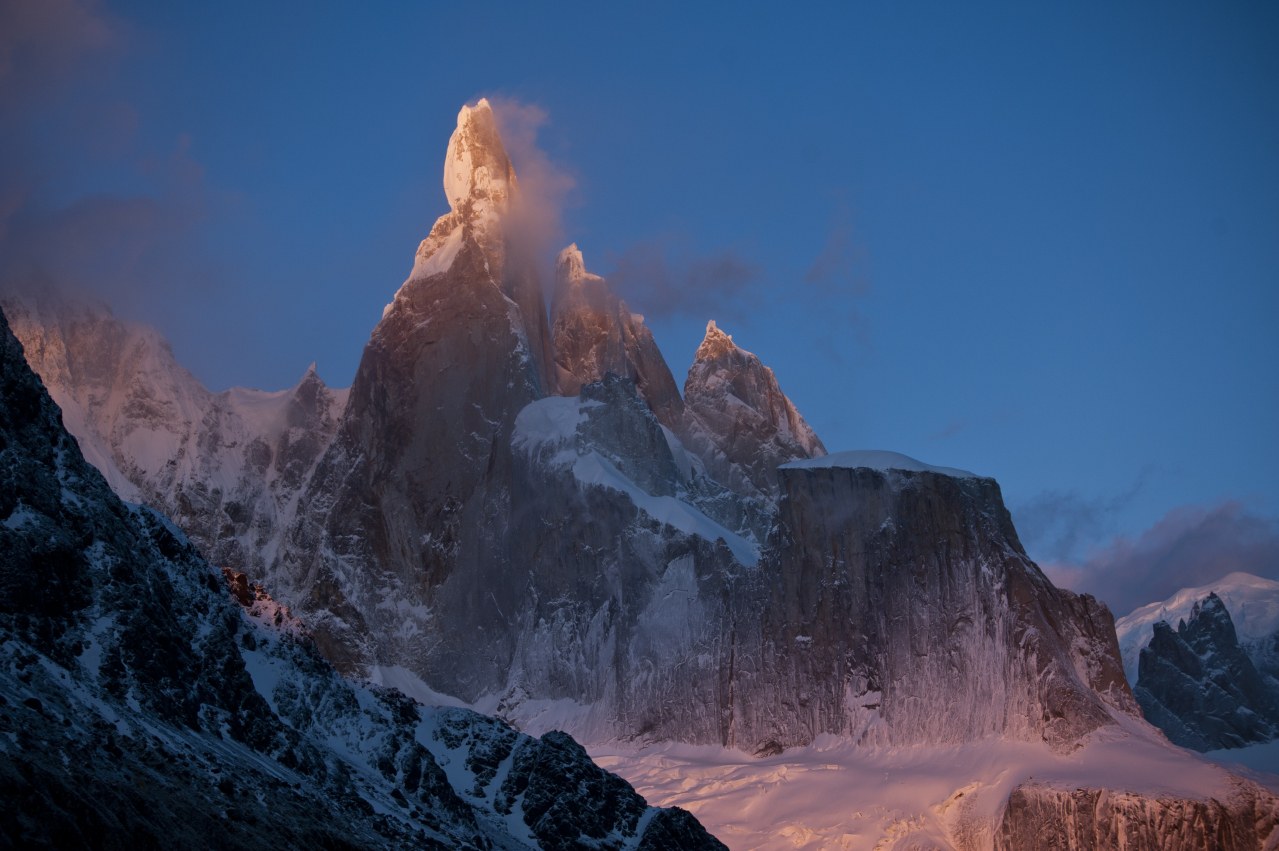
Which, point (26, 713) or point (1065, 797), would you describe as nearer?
point (26, 713)

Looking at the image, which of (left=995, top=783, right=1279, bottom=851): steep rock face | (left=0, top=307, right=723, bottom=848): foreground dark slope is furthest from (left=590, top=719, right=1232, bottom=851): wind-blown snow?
(left=0, top=307, right=723, bottom=848): foreground dark slope

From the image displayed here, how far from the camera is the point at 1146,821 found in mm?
169500

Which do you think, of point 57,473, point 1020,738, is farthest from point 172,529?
point 1020,738

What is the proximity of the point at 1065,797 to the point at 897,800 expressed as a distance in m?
21.8

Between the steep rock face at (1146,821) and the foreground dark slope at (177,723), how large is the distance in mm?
56472

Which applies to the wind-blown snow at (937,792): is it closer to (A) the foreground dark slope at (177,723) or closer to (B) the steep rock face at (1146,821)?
(B) the steep rock face at (1146,821)

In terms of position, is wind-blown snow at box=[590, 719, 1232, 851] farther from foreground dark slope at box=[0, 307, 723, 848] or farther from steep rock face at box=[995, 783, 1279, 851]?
foreground dark slope at box=[0, 307, 723, 848]

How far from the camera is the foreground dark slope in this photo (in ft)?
241

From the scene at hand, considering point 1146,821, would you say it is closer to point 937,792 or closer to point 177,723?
point 937,792

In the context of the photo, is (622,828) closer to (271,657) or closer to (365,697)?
(365,697)

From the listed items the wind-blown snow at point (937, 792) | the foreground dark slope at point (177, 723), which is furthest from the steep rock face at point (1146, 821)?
the foreground dark slope at point (177, 723)

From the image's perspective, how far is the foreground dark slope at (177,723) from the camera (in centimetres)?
7338

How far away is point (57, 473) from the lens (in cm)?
9512

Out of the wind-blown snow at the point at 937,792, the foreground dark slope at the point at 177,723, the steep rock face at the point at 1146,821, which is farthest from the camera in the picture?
the wind-blown snow at the point at 937,792
